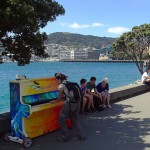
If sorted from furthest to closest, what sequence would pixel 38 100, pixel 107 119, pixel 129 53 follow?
pixel 129 53
pixel 107 119
pixel 38 100

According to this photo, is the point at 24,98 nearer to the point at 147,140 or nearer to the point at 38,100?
the point at 38,100

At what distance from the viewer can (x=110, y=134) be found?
25.3 feet

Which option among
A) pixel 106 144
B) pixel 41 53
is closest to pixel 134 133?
pixel 106 144

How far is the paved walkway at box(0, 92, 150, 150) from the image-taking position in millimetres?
6731

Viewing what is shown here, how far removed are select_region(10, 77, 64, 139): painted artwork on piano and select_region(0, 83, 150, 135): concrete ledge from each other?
434mm

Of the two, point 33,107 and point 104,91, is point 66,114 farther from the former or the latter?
point 104,91

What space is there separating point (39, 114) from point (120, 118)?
2.99 metres

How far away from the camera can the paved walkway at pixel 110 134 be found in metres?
6.73

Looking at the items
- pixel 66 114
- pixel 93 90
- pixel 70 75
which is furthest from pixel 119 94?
pixel 70 75

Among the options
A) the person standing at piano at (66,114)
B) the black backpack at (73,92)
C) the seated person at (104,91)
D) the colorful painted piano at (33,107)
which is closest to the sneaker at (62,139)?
the person standing at piano at (66,114)

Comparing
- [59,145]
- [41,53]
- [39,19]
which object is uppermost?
[39,19]

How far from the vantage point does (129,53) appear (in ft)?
95.2

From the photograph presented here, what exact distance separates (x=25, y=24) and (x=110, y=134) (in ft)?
10.9

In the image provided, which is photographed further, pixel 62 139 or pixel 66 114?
pixel 66 114
